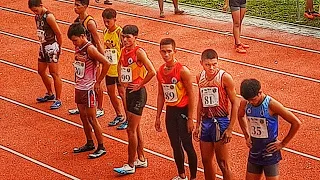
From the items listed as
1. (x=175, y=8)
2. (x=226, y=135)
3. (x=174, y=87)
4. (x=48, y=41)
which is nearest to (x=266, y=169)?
(x=226, y=135)

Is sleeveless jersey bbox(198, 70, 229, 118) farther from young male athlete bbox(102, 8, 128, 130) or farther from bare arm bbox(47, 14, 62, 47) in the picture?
bare arm bbox(47, 14, 62, 47)

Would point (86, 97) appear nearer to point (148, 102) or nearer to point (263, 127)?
point (148, 102)

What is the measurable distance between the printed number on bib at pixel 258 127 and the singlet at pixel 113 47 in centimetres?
A: 292

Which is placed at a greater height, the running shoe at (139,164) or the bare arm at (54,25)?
the bare arm at (54,25)

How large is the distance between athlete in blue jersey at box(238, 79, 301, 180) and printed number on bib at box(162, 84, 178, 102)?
2.94 ft

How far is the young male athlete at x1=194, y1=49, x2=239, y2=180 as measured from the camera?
20.7 feet

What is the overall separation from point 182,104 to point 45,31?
3.37 m

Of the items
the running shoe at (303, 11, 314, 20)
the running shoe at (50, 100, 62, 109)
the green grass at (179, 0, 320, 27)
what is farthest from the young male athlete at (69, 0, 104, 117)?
the running shoe at (303, 11, 314, 20)

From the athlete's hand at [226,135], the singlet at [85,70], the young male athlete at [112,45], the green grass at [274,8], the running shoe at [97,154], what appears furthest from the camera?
the green grass at [274,8]

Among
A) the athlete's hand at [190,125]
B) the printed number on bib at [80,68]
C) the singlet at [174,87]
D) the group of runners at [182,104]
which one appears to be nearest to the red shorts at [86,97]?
the group of runners at [182,104]

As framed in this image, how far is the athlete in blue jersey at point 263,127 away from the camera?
5711mm

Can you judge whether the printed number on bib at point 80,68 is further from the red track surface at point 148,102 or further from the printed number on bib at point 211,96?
the printed number on bib at point 211,96

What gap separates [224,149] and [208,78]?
0.73 metres

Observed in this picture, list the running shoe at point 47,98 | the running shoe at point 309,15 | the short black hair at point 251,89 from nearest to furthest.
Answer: the short black hair at point 251,89
the running shoe at point 47,98
the running shoe at point 309,15
